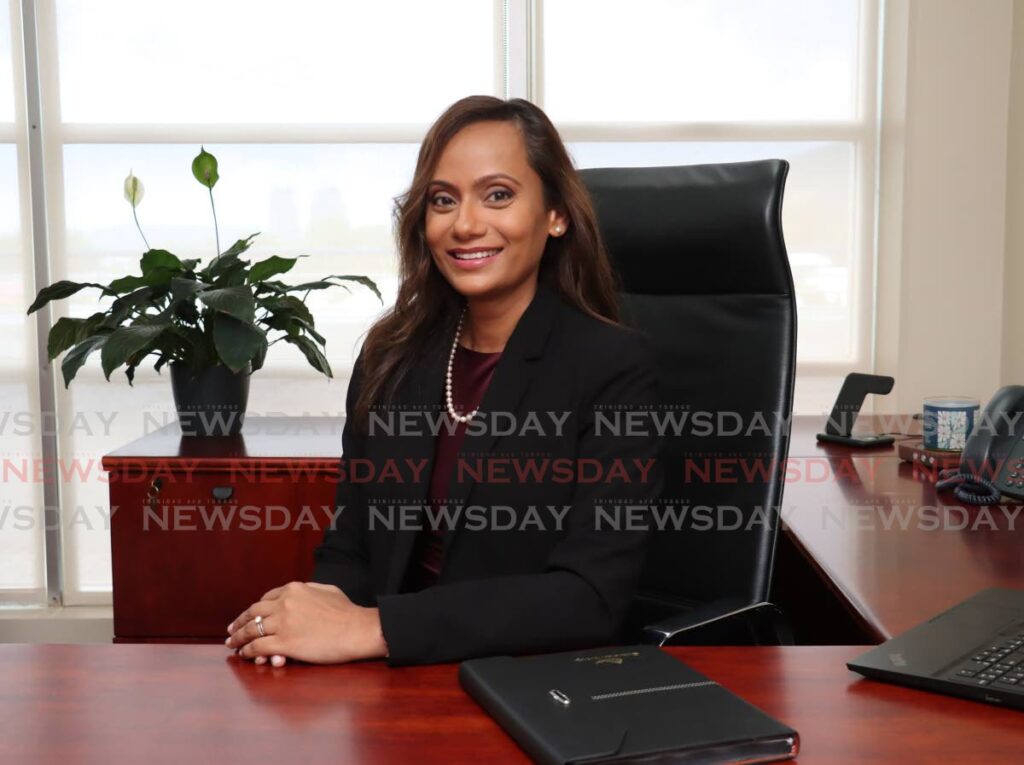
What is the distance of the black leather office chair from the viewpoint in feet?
5.65

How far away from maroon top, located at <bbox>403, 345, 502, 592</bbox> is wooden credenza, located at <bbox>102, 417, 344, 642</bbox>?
898 mm

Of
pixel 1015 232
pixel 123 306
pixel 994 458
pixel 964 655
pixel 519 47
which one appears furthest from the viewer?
pixel 519 47

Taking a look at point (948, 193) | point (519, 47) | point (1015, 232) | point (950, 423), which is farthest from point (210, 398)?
point (1015, 232)

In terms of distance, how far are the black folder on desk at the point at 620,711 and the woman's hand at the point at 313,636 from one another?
0.41 feet

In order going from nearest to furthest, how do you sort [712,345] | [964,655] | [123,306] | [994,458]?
[964,655], [712,345], [994,458], [123,306]

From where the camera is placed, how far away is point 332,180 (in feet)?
10.8

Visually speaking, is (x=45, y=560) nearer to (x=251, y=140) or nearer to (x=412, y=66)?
(x=251, y=140)

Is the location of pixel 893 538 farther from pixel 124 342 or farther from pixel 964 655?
pixel 124 342

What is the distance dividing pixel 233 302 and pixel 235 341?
9 centimetres

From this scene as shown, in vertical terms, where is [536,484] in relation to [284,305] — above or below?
below

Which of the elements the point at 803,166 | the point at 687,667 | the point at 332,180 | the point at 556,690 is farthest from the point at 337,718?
the point at 803,166

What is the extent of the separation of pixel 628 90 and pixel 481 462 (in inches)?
80.6

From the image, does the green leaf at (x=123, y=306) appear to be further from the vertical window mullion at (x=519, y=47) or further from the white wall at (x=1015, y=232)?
the white wall at (x=1015, y=232)

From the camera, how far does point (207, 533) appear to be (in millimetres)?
2484
